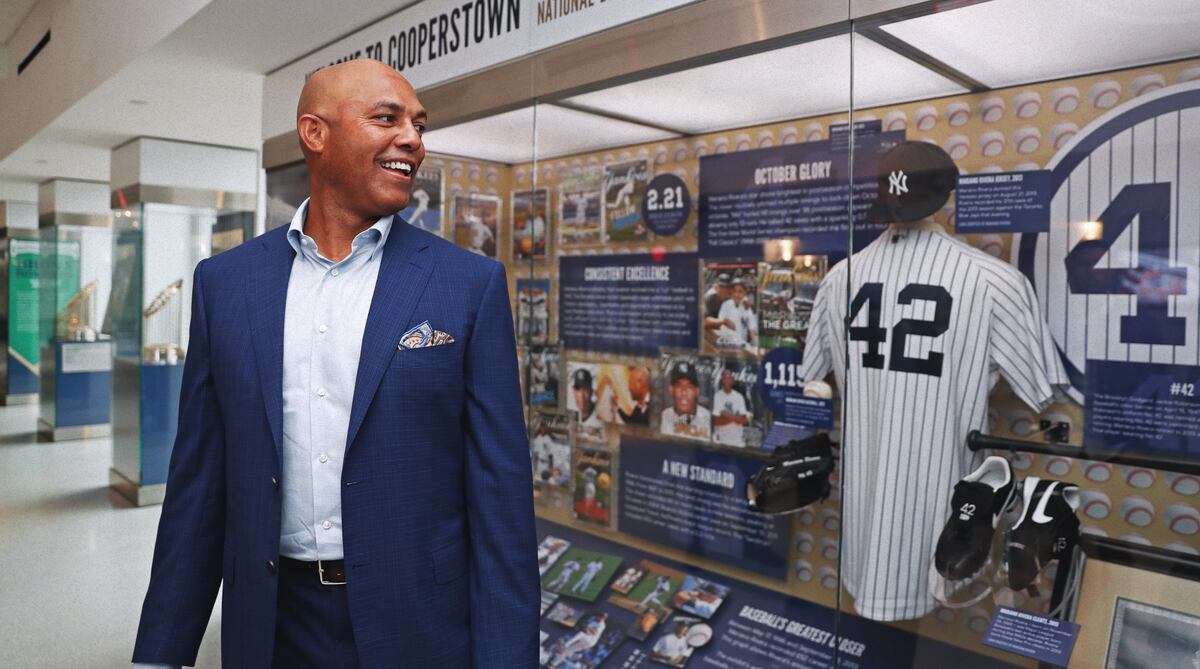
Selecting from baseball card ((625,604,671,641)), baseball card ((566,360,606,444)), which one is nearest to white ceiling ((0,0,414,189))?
baseball card ((566,360,606,444))

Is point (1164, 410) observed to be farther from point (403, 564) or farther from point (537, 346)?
point (537, 346)

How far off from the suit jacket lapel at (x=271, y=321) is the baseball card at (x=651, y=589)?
163 cm

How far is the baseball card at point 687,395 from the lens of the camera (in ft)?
8.37

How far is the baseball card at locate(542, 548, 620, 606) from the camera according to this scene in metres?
2.81

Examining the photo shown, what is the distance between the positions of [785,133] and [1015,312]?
759 millimetres

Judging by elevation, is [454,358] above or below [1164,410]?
above

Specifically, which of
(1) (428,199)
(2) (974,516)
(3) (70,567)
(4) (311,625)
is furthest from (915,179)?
(3) (70,567)

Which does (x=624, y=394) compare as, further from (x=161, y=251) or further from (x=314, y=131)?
(x=161, y=251)

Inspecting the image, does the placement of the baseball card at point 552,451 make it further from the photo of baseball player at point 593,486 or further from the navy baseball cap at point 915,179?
the navy baseball cap at point 915,179

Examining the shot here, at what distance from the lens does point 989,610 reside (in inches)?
75.4

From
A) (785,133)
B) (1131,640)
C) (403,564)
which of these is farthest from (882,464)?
(403,564)

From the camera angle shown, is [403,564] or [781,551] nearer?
[403,564]

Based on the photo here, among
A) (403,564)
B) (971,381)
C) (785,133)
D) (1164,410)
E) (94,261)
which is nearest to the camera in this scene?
(403,564)

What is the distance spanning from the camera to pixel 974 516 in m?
1.92
